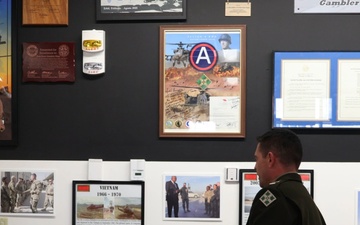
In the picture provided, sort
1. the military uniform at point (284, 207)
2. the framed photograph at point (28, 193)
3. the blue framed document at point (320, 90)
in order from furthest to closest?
1. the framed photograph at point (28, 193)
2. the blue framed document at point (320, 90)
3. the military uniform at point (284, 207)

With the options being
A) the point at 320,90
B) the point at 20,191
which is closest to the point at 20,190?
the point at 20,191

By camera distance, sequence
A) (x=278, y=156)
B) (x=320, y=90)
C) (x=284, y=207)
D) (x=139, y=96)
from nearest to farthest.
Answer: (x=284, y=207)
(x=278, y=156)
(x=320, y=90)
(x=139, y=96)

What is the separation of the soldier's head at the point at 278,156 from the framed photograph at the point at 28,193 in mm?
1556

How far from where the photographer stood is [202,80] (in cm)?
284

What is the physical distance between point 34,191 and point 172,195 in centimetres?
92

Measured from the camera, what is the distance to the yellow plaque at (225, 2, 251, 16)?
285cm

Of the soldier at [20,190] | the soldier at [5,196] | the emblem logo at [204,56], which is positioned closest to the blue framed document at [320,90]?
the emblem logo at [204,56]

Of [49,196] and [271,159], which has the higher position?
[271,159]

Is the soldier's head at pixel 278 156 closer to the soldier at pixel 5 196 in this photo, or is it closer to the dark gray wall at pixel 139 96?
the dark gray wall at pixel 139 96

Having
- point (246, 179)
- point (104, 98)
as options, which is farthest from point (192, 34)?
point (246, 179)

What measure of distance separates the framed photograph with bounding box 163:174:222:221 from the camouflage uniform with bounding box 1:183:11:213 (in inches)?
41.2

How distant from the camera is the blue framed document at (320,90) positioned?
278 centimetres

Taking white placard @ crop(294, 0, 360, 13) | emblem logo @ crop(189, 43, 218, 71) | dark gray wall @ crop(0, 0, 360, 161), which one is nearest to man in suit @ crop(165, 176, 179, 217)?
dark gray wall @ crop(0, 0, 360, 161)

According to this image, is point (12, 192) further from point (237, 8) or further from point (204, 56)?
point (237, 8)
